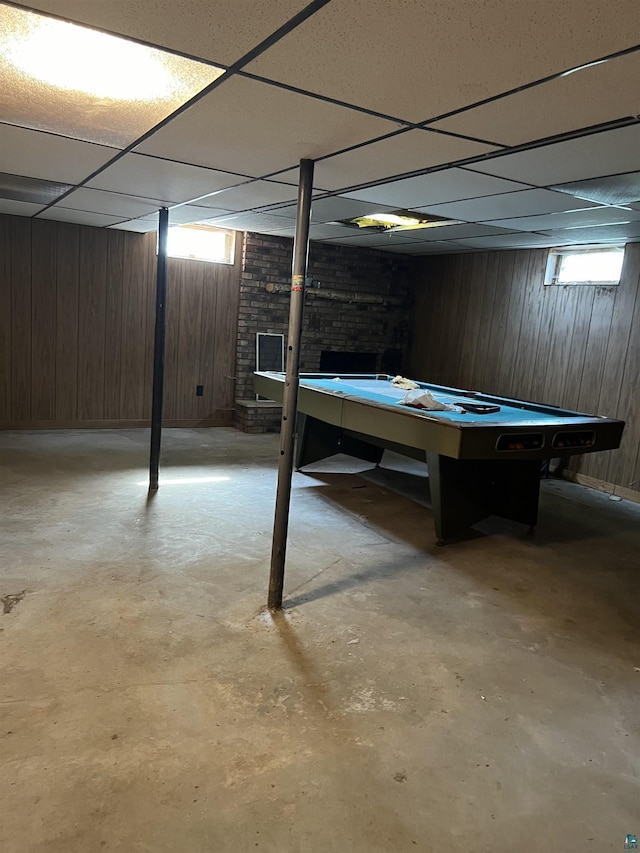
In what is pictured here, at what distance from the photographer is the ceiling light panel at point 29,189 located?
3.81 meters

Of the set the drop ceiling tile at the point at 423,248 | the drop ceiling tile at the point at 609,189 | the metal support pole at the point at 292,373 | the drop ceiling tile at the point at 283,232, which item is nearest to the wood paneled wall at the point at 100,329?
the drop ceiling tile at the point at 283,232

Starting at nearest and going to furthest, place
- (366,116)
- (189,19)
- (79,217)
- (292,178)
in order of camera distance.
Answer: (189,19) → (366,116) → (292,178) → (79,217)

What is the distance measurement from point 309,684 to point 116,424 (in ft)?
16.0

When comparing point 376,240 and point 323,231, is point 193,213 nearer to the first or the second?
point 323,231

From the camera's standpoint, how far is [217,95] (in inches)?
79.7

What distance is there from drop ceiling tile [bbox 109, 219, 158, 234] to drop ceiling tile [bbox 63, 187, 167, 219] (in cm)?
34

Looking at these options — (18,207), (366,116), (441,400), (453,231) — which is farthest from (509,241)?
(18,207)

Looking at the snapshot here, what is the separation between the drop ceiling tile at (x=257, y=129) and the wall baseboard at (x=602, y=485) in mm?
4076

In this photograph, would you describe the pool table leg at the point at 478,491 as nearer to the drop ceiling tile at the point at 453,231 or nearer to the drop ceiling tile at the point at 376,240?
the drop ceiling tile at the point at 453,231

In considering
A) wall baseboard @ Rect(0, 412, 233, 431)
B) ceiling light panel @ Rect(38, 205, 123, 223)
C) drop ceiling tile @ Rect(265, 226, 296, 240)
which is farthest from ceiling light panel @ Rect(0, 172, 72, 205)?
wall baseboard @ Rect(0, 412, 233, 431)

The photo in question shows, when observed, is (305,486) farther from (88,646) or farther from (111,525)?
(88,646)

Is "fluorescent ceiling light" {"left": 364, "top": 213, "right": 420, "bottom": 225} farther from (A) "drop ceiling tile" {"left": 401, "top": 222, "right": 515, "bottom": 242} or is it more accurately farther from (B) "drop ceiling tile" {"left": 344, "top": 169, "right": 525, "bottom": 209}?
(B) "drop ceiling tile" {"left": 344, "top": 169, "right": 525, "bottom": 209}

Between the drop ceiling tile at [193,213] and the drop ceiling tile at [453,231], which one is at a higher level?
the drop ceiling tile at [453,231]

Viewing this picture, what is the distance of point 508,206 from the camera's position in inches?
153
